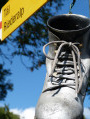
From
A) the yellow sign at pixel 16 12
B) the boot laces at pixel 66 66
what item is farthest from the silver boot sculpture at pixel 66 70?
the yellow sign at pixel 16 12

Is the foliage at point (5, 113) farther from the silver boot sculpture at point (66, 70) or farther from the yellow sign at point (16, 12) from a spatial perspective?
the silver boot sculpture at point (66, 70)

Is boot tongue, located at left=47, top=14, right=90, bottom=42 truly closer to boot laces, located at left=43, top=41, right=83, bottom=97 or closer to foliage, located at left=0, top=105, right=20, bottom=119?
boot laces, located at left=43, top=41, right=83, bottom=97

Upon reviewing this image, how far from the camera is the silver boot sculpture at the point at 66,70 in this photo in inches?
38.7

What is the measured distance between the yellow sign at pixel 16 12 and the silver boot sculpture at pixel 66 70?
14 centimetres

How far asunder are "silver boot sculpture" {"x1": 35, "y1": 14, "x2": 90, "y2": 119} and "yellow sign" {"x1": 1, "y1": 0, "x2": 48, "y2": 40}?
0.14m

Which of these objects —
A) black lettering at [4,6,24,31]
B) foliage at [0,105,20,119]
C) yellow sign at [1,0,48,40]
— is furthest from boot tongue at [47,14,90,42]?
foliage at [0,105,20,119]

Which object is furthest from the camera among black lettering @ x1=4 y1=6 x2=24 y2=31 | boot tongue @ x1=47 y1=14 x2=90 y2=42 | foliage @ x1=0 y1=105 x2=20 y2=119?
foliage @ x1=0 y1=105 x2=20 y2=119

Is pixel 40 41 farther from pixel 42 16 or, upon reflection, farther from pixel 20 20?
pixel 20 20

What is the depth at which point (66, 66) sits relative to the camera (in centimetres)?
112

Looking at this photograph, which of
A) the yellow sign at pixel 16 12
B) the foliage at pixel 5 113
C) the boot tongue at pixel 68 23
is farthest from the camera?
the foliage at pixel 5 113

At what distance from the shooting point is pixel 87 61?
1148 millimetres

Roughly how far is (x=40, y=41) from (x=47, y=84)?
11.3ft

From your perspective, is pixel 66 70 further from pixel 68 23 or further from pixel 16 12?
pixel 16 12

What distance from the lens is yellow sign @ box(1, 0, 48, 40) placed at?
50.1 inches
